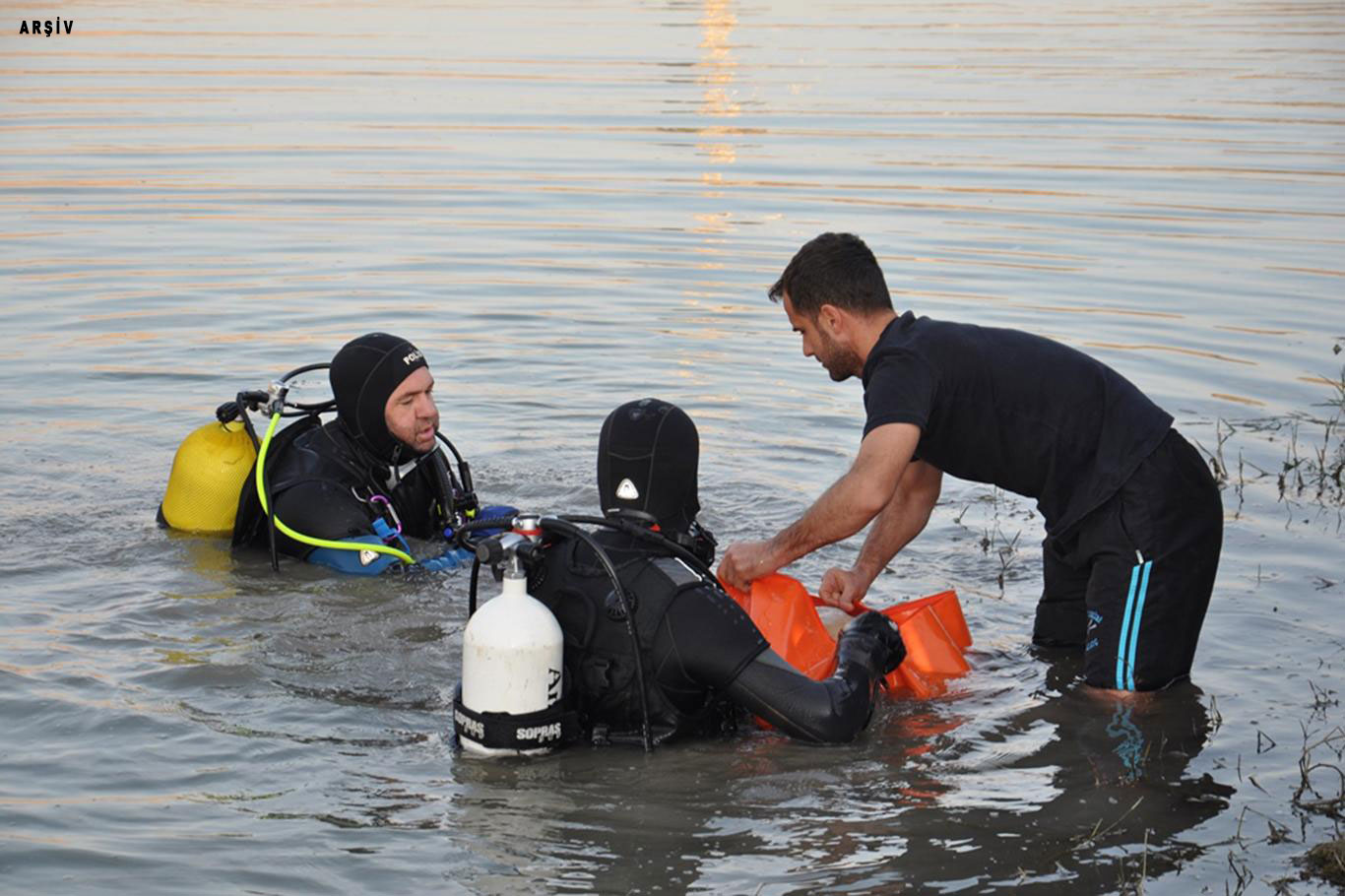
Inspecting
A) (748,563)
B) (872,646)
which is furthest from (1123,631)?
(748,563)

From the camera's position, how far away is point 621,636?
490 centimetres

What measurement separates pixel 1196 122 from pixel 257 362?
1365 centimetres

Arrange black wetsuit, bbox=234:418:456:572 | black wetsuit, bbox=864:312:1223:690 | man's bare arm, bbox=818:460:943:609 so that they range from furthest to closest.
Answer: black wetsuit, bbox=234:418:456:572 < man's bare arm, bbox=818:460:943:609 < black wetsuit, bbox=864:312:1223:690

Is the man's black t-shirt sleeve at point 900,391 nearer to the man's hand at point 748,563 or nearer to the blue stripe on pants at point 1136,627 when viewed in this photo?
the man's hand at point 748,563

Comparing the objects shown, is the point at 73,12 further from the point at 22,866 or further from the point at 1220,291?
the point at 22,866

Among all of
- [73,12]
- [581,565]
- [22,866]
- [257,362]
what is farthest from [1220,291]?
[73,12]

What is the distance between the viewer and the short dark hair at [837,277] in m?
5.29

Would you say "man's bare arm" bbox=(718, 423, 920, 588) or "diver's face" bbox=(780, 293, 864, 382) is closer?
"man's bare arm" bbox=(718, 423, 920, 588)

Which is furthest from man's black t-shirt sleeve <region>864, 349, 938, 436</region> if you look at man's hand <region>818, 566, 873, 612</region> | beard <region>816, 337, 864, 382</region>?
man's hand <region>818, 566, 873, 612</region>

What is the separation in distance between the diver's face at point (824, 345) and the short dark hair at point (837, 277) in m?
0.04

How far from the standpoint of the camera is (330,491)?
22.6 ft

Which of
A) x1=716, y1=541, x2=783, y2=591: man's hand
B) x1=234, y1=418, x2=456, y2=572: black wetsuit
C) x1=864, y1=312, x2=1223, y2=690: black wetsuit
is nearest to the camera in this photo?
x1=716, y1=541, x2=783, y2=591: man's hand

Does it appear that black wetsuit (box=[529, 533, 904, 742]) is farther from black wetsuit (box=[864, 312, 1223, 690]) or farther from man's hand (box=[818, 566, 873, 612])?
black wetsuit (box=[864, 312, 1223, 690])

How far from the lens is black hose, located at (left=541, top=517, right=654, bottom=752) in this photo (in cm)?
472
